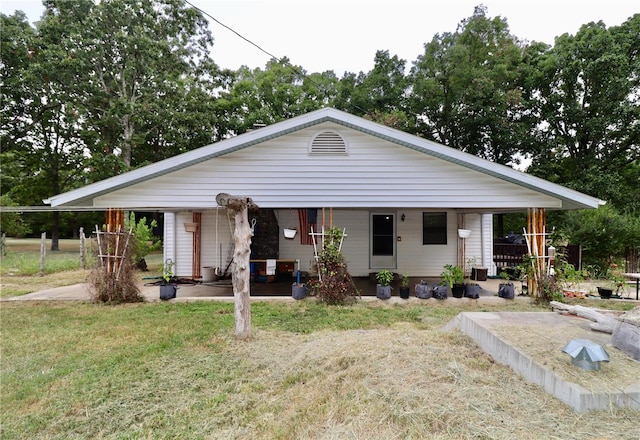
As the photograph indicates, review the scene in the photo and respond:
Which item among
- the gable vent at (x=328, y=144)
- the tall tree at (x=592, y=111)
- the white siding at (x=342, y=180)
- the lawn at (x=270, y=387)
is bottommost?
the lawn at (x=270, y=387)

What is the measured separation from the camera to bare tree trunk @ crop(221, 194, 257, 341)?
433 cm

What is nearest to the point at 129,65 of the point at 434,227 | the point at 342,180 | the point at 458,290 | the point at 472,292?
the point at 342,180

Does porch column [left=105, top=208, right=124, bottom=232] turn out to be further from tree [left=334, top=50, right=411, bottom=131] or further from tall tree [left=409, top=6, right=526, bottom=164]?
tall tree [left=409, top=6, right=526, bottom=164]

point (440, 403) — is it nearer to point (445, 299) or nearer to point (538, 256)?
point (445, 299)

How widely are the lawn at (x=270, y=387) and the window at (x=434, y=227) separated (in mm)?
5282

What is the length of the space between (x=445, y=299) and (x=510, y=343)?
11.4 ft

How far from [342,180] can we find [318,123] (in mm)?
1256

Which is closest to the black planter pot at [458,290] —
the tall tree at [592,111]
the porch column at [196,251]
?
the porch column at [196,251]

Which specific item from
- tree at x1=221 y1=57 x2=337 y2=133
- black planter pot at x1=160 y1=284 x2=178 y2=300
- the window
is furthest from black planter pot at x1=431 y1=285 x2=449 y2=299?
tree at x1=221 y1=57 x2=337 y2=133

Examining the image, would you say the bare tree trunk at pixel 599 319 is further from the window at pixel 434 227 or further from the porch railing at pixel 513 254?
the porch railing at pixel 513 254

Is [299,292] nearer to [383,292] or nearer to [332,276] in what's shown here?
[332,276]

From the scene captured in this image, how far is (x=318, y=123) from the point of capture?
21.0 feet

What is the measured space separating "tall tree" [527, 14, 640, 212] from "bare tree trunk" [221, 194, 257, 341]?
53.8ft

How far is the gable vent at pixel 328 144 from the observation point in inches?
255
